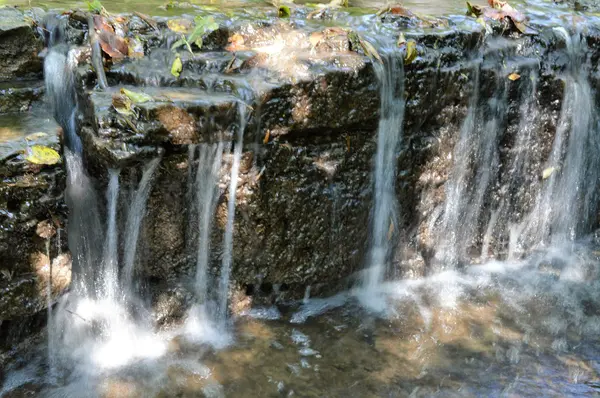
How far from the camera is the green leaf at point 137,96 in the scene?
3.58m

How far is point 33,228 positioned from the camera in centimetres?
346

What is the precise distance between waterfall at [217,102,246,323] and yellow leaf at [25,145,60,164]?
1.15m

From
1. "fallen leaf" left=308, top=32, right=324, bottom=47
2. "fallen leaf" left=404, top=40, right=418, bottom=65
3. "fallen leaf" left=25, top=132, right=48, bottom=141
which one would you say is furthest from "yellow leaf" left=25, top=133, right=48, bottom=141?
"fallen leaf" left=404, top=40, right=418, bottom=65

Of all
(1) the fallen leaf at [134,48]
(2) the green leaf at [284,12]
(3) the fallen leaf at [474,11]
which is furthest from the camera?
(3) the fallen leaf at [474,11]

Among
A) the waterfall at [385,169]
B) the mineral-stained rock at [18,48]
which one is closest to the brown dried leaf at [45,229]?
the mineral-stained rock at [18,48]

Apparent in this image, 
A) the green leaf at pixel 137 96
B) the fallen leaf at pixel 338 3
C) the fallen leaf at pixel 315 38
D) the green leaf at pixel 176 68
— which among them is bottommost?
the green leaf at pixel 137 96

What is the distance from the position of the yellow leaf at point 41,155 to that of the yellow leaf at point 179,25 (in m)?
1.40

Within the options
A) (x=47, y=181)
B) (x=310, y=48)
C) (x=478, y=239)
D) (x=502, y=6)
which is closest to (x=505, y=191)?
(x=478, y=239)

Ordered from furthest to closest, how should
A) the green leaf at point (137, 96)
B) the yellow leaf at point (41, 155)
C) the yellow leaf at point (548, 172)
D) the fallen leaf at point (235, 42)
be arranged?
the yellow leaf at point (548, 172), the fallen leaf at point (235, 42), the green leaf at point (137, 96), the yellow leaf at point (41, 155)

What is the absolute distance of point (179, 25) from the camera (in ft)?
14.1

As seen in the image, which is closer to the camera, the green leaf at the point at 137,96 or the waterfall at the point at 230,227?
the green leaf at the point at 137,96

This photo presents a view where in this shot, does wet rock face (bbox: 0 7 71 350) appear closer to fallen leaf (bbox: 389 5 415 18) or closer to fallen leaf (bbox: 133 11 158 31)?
fallen leaf (bbox: 133 11 158 31)

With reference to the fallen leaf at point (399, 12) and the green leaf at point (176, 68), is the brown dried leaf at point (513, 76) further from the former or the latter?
the green leaf at point (176, 68)

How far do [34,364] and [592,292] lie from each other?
4.52 m
